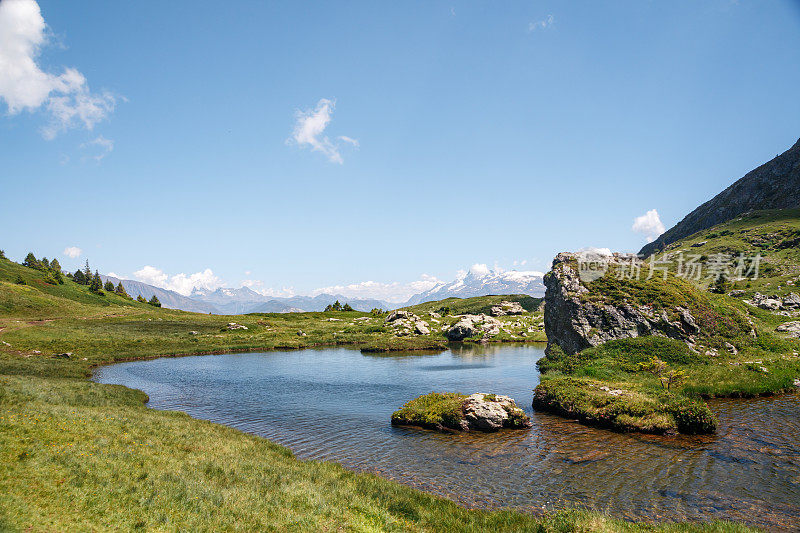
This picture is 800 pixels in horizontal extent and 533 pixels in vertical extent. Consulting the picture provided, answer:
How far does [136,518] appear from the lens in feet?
39.7

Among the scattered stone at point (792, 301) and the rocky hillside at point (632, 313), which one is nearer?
the rocky hillside at point (632, 313)

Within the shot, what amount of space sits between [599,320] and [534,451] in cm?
2648

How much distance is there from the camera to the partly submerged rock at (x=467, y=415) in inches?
1151

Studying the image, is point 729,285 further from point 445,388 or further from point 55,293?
point 55,293

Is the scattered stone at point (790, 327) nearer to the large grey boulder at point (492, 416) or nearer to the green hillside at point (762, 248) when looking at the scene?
the green hillside at point (762, 248)

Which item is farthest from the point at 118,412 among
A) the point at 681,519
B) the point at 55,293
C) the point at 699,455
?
the point at 55,293

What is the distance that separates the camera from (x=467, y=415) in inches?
1170

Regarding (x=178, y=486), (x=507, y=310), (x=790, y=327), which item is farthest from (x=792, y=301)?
(x=178, y=486)

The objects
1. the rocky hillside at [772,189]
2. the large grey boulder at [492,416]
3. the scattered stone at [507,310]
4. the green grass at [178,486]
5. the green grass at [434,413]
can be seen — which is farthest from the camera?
the rocky hillside at [772,189]

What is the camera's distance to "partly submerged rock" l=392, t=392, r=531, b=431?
29234mm

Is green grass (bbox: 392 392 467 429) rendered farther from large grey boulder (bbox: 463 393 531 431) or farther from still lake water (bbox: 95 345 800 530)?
still lake water (bbox: 95 345 800 530)

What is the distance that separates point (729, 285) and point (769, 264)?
23773 millimetres

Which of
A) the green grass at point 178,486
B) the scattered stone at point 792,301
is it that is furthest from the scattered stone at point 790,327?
the green grass at point 178,486

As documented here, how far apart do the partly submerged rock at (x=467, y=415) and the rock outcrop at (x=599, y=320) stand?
19.7 m
